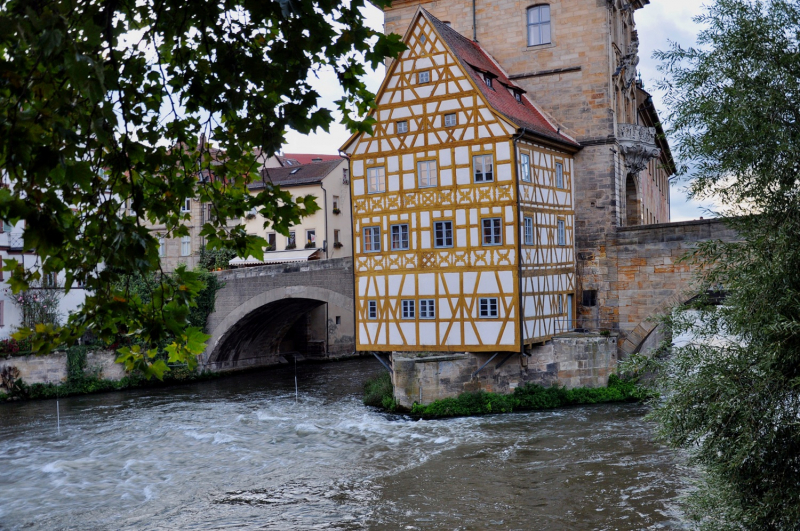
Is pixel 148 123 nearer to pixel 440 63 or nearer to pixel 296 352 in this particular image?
pixel 440 63

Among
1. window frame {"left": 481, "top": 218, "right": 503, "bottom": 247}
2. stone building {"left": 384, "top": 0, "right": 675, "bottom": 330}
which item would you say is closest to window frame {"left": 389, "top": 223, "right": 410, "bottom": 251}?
window frame {"left": 481, "top": 218, "right": 503, "bottom": 247}

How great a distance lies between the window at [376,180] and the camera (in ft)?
70.6

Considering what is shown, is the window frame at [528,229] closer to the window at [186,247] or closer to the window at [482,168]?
Answer: the window at [482,168]

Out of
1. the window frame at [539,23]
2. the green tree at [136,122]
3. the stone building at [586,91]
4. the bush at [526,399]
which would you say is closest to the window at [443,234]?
the bush at [526,399]

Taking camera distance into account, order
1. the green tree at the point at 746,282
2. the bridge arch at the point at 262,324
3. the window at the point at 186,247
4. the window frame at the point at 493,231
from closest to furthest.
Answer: the green tree at the point at 746,282
the window frame at the point at 493,231
the bridge arch at the point at 262,324
the window at the point at 186,247

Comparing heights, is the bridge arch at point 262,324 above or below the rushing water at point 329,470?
above

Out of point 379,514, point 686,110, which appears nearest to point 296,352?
point 379,514

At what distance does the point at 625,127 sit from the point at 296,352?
18009 mm

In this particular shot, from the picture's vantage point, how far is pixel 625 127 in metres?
23.6

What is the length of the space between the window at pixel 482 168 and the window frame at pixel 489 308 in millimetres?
2992

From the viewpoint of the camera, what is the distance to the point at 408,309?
2116 centimetres

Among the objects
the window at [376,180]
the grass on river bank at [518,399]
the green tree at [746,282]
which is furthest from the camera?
the window at [376,180]

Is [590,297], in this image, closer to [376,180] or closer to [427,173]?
[427,173]

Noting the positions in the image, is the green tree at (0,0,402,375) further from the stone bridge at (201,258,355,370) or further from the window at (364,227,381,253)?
the stone bridge at (201,258,355,370)
